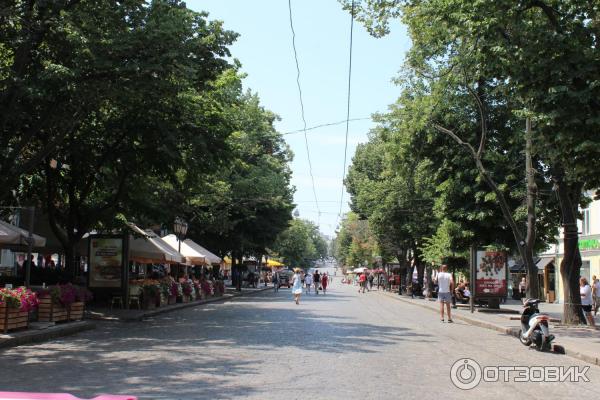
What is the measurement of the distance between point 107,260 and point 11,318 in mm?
9644

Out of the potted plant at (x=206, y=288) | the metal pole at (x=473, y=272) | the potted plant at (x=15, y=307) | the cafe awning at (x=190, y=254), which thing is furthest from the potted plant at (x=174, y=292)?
the potted plant at (x=15, y=307)

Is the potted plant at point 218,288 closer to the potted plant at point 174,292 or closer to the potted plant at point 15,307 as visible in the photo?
the potted plant at point 174,292

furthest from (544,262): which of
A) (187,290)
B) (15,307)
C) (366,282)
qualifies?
(15,307)

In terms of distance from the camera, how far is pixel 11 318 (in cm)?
1393

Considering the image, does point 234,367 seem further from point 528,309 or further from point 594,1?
point 594,1

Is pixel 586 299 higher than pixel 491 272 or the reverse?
the reverse

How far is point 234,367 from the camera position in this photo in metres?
10.4

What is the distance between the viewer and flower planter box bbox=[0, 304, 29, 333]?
1367 cm

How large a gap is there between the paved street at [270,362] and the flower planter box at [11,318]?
114 centimetres

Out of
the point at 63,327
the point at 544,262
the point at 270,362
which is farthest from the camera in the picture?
the point at 544,262

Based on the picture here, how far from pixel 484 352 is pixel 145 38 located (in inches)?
427

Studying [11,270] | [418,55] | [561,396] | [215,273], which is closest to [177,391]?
[561,396]

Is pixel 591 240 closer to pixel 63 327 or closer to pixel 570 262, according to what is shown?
pixel 570 262

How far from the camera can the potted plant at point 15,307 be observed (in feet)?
44.9
